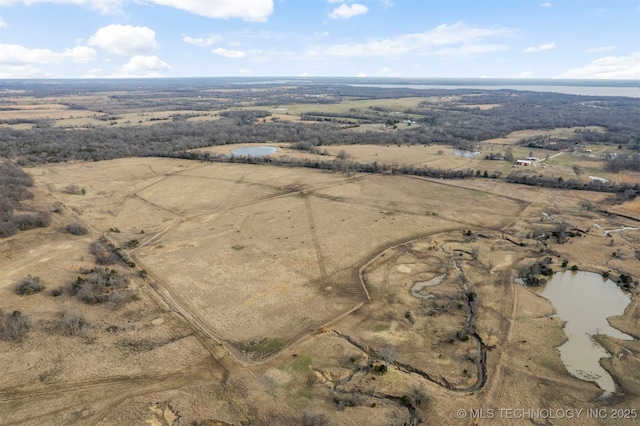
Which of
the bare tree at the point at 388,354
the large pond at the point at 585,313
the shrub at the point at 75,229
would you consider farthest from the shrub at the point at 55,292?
the large pond at the point at 585,313

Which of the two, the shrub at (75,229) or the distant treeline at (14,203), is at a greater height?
the distant treeline at (14,203)

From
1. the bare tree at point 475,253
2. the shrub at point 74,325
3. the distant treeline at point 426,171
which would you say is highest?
the distant treeline at point 426,171

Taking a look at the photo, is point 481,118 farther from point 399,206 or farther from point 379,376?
point 379,376

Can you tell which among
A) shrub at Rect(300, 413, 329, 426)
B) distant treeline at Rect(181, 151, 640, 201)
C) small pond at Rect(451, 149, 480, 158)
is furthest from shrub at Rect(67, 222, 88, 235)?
small pond at Rect(451, 149, 480, 158)

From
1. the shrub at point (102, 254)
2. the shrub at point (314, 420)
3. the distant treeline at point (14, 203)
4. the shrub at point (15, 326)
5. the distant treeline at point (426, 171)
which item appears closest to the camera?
the shrub at point (314, 420)

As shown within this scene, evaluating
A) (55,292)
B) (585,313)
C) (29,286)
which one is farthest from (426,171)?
(29,286)

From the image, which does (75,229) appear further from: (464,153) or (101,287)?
(464,153)

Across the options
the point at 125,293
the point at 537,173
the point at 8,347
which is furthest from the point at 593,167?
the point at 8,347

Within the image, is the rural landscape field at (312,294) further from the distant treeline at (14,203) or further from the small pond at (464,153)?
the small pond at (464,153)
